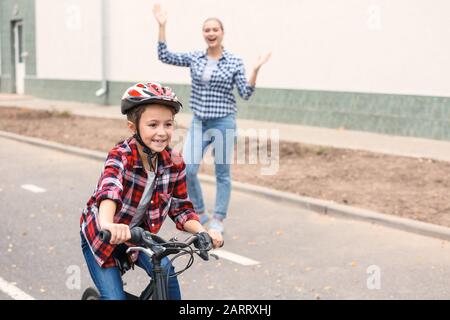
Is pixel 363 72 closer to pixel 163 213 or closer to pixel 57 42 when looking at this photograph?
pixel 163 213

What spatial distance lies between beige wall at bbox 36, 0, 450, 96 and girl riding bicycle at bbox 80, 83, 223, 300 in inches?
393

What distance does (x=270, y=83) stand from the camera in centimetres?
1579

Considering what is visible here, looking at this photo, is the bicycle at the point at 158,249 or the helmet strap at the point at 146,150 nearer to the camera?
the bicycle at the point at 158,249

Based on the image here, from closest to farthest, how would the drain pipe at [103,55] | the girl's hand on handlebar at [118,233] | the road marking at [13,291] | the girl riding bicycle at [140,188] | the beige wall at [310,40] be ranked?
the girl's hand on handlebar at [118,233]
the girl riding bicycle at [140,188]
the road marking at [13,291]
the beige wall at [310,40]
the drain pipe at [103,55]

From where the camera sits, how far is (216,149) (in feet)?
23.5

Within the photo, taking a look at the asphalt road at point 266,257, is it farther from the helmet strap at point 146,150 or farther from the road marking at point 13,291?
the helmet strap at point 146,150

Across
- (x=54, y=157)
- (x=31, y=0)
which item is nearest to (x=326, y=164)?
(x=54, y=157)

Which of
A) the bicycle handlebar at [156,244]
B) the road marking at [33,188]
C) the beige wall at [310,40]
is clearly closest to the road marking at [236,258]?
the bicycle handlebar at [156,244]

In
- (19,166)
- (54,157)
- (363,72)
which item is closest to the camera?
(19,166)

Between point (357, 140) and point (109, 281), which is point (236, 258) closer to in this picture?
point (109, 281)

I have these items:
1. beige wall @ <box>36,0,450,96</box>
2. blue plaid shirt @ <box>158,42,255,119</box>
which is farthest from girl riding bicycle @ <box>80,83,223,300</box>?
beige wall @ <box>36,0,450,96</box>

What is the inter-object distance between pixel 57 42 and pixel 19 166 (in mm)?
12948

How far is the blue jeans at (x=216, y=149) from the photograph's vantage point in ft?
23.6

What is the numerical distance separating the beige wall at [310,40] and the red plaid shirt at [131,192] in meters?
9.91
